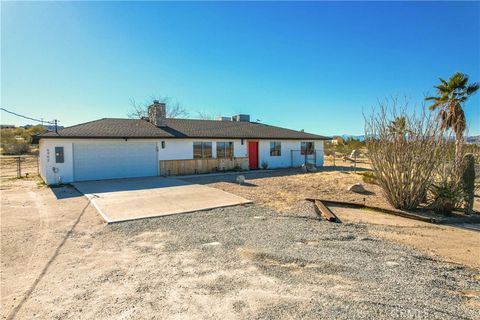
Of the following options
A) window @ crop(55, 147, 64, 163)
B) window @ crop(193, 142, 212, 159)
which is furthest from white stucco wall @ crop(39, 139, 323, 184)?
window @ crop(193, 142, 212, 159)

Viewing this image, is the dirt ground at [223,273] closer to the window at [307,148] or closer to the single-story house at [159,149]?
the single-story house at [159,149]

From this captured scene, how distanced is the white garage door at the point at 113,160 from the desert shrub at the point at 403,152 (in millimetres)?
11461

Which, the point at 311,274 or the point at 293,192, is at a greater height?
the point at 293,192

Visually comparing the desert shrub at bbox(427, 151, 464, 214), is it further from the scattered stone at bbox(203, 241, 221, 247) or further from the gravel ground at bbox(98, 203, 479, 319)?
the scattered stone at bbox(203, 241, 221, 247)

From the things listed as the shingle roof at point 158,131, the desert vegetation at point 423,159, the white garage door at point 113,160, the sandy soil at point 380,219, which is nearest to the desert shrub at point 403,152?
the desert vegetation at point 423,159

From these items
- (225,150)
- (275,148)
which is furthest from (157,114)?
(275,148)

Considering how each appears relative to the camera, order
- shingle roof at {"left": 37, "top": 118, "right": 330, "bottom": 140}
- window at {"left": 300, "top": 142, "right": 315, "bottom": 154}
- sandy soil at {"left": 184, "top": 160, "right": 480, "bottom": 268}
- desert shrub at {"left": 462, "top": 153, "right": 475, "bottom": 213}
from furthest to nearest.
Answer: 1. window at {"left": 300, "top": 142, "right": 315, "bottom": 154}
2. shingle roof at {"left": 37, "top": 118, "right": 330, "bottom": 140}
3. desert shrub at {"left": 462, "top": 153, "right": 475, "bottom": 213}
4. sandy soil at {"left": 184, "top": 160, "right": 480, "bottom": 268}

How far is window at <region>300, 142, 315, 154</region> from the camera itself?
67.8 ft

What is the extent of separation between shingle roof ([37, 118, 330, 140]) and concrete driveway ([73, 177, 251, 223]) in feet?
9.01

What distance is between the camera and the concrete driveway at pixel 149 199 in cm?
723

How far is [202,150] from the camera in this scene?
54.2ft

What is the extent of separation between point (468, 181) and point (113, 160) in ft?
48.4

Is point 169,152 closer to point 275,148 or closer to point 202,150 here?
point 202,150

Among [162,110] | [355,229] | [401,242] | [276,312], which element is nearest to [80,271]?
[276,312]
